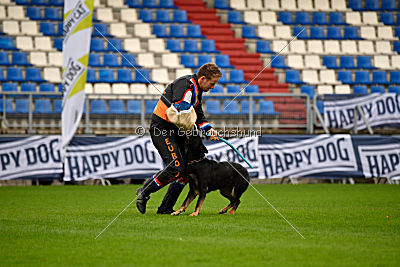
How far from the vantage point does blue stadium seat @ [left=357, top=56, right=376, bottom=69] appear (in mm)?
23389

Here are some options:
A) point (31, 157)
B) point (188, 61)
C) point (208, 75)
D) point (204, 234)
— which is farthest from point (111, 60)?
point (204, 234)

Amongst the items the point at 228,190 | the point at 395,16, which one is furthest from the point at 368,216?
the point at 395,16

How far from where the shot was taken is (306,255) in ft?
17.0

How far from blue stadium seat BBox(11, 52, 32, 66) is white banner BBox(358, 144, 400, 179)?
36.5 ft

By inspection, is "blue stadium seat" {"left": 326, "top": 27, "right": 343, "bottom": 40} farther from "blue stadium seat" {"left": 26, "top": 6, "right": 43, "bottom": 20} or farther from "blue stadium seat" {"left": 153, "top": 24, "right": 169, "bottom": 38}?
"blue stadium seat" {"left": 26, "top": 6, "right": 43, "bottom": 20}

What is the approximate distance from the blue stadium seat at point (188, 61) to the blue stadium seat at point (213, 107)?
5.02m

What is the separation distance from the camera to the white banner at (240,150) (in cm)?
1544

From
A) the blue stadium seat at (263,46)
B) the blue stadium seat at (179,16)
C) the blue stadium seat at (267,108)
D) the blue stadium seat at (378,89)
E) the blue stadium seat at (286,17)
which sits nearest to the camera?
the blue stadium seat at (267,108)

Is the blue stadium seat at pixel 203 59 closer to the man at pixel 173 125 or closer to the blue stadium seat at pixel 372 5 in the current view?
the blue stadium seat at pixel 372 5

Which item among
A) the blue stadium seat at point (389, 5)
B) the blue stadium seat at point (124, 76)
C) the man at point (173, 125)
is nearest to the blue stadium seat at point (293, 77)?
the blue stadium seat at point (124, 76)

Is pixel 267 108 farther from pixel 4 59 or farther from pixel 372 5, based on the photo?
pixel 372 5

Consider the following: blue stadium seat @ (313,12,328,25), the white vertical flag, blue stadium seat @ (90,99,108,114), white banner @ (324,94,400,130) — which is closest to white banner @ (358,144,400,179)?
white banner @ (324,94,400,130)

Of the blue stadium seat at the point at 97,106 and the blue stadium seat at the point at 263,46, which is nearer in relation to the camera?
the blue stadium seat at the point at 97,106

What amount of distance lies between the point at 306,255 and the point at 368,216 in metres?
3.35
